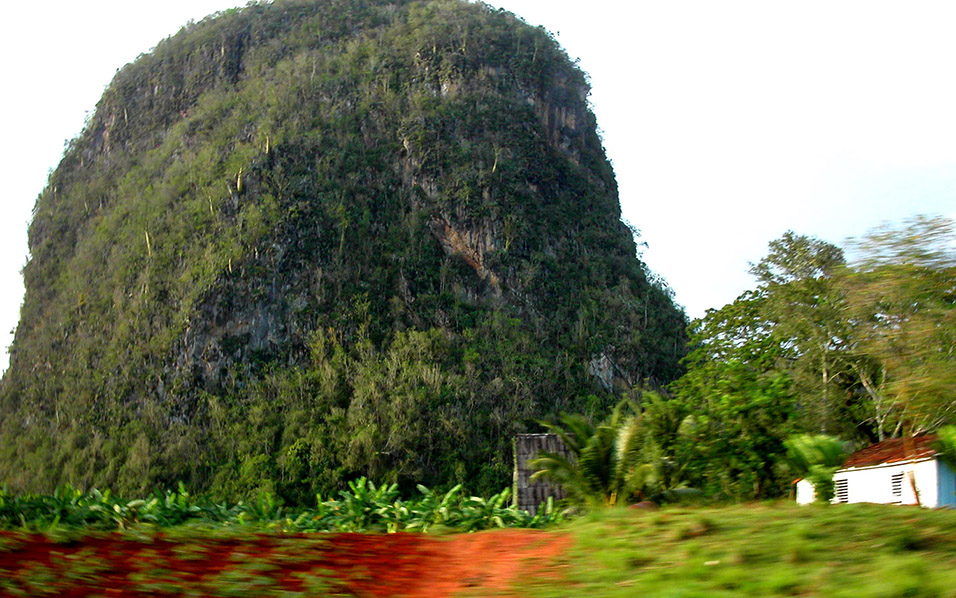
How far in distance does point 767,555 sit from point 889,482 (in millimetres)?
12873

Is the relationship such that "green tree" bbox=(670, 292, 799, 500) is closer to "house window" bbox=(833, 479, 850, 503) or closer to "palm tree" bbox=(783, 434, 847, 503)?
"palm tree" bbox=(783, 434, 847, 503)

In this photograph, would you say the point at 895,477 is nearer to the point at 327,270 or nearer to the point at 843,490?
the point at 843,490

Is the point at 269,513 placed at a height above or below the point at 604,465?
below

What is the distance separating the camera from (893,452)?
16219 mm

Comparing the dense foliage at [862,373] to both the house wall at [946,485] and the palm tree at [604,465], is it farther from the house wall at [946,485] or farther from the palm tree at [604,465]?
the house wall at [946,485]

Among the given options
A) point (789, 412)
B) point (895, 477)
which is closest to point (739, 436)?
point (789, 412)

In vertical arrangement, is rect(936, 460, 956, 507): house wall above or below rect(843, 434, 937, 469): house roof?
below

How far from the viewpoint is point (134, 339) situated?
2320 inches

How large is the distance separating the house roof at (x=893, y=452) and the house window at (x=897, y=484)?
0.29 meters

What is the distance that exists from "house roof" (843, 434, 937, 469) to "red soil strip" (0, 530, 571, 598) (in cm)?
948

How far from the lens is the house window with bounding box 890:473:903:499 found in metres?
15.5

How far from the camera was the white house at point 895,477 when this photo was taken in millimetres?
14219

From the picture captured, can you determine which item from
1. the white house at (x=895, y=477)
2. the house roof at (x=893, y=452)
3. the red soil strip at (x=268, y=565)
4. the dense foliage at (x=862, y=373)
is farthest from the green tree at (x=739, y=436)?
the red soil strip at (x=268, y=565)

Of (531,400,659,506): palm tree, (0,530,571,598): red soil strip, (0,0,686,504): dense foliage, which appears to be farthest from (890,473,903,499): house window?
(0,0,686,504): dense foliage
